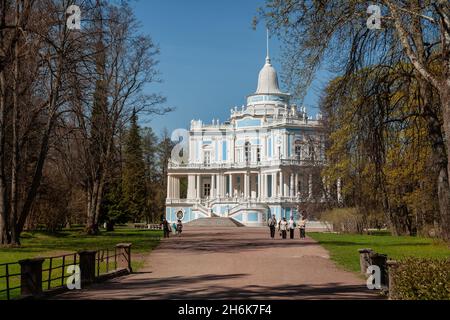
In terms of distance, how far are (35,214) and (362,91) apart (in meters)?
33.6

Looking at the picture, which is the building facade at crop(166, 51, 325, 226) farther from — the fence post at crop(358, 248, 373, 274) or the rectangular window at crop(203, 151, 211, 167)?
the fence post at crop(358, 248, 373, 274)

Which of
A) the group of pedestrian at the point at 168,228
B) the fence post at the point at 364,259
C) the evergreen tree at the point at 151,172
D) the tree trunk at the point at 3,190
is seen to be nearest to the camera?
the fence post at the point at 364,259

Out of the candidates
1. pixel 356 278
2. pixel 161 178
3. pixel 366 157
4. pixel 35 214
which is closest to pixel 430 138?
pixel 366 157

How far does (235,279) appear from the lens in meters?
15.7

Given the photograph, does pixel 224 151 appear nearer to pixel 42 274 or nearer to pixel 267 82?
pixel 267 82

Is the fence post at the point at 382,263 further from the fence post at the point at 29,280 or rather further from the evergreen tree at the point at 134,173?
the evergreen tree at the point at 134,173

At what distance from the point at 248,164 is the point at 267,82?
469 inches

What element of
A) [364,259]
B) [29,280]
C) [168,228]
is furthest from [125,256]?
[168,228]

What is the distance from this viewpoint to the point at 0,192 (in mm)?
27891

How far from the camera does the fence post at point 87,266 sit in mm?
15039

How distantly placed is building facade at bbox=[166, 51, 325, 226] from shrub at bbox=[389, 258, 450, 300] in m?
59.4

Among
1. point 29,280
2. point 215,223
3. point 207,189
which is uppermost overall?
point 207,189

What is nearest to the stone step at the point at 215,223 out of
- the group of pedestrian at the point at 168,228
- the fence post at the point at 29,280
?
the group of pedestrian at the point at 168,228

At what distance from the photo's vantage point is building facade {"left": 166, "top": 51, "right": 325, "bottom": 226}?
2913 inches
